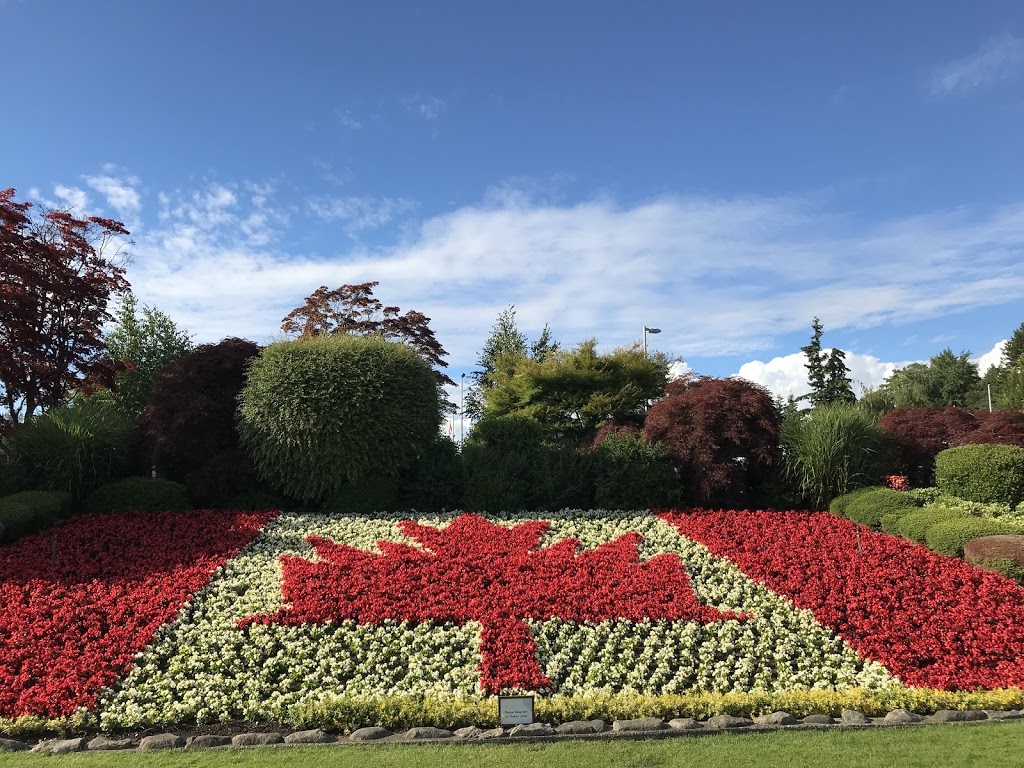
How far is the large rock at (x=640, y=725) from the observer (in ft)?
16.2

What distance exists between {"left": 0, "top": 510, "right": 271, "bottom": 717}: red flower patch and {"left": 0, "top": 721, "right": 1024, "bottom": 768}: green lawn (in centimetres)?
115

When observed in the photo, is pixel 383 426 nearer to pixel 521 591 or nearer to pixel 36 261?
pixel 521 591

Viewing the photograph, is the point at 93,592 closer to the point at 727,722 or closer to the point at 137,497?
the point at 137,497

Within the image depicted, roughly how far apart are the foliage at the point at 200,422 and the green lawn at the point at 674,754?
657 cm

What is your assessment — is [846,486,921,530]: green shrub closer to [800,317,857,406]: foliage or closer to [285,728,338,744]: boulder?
[285,728,338,744]: boulder

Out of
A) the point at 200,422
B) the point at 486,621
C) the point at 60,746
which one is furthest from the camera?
the point at 200,422

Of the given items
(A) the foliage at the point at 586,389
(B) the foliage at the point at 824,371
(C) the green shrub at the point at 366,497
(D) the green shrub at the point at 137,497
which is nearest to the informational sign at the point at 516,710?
(C) the green shrub at the point at 366,497

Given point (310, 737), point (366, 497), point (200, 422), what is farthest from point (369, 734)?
point (200, 422)

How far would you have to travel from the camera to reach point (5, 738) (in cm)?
501

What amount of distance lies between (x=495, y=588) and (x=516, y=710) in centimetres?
267

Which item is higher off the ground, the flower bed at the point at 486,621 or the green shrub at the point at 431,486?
the green shrub at the point at 431,486

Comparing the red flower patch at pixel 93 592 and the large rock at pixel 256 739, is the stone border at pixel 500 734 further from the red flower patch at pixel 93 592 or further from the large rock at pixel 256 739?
the red flower patch at pixel 93 592

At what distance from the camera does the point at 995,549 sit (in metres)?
7.76

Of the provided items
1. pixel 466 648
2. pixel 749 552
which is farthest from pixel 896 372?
pixel 466 648
